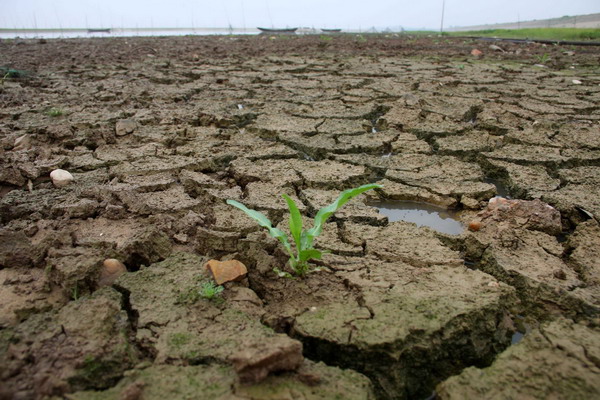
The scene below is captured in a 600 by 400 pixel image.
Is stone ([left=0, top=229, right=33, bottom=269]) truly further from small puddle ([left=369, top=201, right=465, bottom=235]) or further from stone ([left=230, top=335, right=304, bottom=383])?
small puddle ([left=369, top=201, right=465, bottom=235])

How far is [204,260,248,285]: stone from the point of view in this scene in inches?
50.5

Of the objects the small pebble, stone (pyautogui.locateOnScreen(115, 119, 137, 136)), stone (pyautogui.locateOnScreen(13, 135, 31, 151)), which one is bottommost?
the small pebble

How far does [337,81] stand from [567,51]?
510cm

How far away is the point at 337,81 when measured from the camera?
449cm

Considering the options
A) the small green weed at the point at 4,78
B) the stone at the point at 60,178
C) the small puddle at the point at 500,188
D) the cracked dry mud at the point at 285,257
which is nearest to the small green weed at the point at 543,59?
the cracked dry mud at the point at 285,257

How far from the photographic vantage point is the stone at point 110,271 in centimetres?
132

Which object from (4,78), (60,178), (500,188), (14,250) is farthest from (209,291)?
(4,78)

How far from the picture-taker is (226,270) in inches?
51.0

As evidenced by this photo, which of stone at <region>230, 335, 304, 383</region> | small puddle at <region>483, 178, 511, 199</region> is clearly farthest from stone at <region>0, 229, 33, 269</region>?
small puddle at <region>483, 178, 511, 199</region>

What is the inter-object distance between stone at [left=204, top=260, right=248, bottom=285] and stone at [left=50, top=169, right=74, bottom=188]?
43.5 inches

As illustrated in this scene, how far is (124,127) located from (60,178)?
827mm

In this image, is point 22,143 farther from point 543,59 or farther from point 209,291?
point 543,59

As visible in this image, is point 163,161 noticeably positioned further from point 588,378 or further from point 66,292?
point 588,378

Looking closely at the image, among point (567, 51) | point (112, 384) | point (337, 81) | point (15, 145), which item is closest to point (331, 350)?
point (112, 384)
